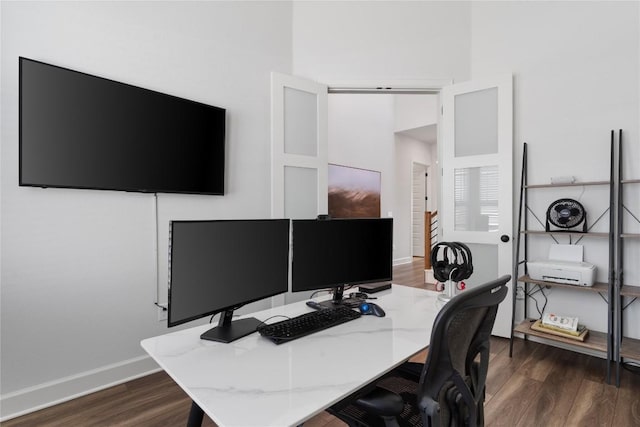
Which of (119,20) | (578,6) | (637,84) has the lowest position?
(637,84)

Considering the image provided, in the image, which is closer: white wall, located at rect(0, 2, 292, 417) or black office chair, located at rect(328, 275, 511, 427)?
black office chair, located at rect(328, 275, 511, 427)

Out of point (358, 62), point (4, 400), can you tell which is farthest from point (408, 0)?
point (4, 400)

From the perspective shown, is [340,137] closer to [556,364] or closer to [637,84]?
[637,84]

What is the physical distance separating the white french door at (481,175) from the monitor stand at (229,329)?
2.56 meters

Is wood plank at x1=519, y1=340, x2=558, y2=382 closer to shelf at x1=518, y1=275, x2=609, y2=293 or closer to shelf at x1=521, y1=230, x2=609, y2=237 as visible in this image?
shelf at x1=518, y1=275, x2=609, y2=293

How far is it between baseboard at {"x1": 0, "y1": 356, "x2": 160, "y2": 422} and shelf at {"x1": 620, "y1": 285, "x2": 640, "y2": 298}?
3.49 meters

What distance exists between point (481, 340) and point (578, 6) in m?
3.27

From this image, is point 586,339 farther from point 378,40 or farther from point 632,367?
point 378,40

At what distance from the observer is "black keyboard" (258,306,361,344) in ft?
4.08

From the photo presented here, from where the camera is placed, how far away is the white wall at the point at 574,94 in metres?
2.59

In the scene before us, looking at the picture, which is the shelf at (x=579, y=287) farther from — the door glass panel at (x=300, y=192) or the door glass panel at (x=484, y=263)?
the door glass panel at (x=300, y=192)

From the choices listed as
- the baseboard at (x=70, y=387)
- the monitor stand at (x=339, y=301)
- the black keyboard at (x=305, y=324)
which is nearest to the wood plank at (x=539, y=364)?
the monitor stand at (x=339, y=301)

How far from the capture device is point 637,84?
2.54 m

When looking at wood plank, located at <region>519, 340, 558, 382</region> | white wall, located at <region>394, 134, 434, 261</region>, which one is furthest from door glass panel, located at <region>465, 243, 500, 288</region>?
white wall, located at <region>394, 134, 434, 261</region>
